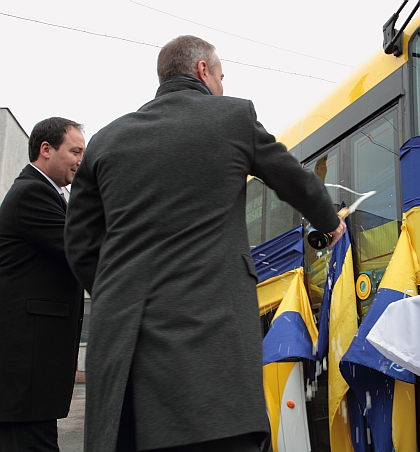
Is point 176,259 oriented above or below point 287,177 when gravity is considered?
below

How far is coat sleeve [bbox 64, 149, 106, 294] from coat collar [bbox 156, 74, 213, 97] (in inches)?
13.1

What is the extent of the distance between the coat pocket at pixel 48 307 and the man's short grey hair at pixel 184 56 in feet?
3.33

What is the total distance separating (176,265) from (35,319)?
3.32 feet

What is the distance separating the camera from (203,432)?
147 cm

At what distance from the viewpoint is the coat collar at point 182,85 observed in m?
1.91

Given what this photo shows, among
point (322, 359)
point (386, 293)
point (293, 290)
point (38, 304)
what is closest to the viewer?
point (38, 304)

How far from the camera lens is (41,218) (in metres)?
2.48

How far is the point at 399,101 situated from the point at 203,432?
8.65 feet

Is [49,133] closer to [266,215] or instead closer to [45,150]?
[45,150]

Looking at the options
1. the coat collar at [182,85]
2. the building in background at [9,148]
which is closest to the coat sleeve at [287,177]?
the coat collar at [182,85]

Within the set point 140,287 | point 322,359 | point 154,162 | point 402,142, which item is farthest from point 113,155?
point 322,359

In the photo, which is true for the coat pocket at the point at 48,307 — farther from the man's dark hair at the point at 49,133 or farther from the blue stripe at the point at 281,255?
the blue stripe at the point at 281,255

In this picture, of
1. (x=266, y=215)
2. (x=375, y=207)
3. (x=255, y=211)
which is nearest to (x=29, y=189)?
(x=375, y=207)

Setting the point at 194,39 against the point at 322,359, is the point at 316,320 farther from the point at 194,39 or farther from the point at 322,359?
the point at 194,39
